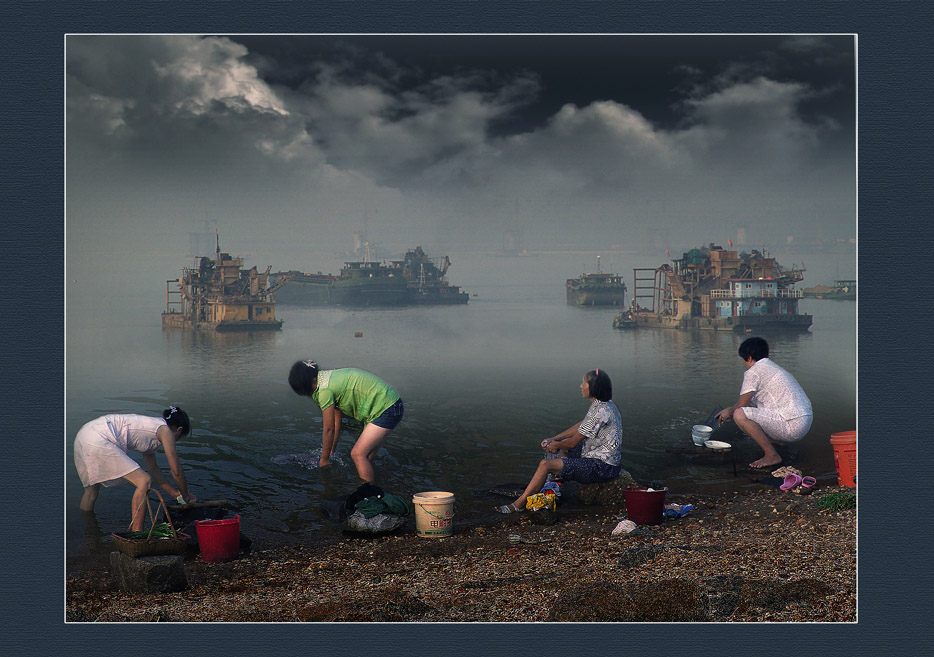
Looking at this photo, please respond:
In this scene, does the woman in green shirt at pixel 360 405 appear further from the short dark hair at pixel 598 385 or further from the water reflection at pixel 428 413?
the short dark hair at pixel 598 385

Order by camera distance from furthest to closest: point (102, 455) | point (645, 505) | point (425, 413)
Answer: point (425, 413)
point (645, 505)
point (102, 455)

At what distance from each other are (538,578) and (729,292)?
4215 cm

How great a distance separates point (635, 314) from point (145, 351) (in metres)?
31.8

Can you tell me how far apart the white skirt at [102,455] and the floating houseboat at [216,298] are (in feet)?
148

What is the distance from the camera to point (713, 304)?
46.1 metres

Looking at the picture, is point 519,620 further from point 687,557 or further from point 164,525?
point 164,525

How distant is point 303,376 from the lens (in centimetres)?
706

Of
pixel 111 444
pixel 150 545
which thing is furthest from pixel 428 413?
pixel 150 545

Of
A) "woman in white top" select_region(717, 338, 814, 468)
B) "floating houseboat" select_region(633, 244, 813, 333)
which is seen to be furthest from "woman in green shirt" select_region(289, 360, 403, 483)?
"floating houseboat" select_region(633, 244, 813, 333)

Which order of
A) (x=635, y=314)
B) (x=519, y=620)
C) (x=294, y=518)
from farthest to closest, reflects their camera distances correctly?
(x=635, y=314) → (x=294, y=518) → (x=519, y=620)

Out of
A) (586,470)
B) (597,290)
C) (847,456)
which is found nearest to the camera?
(586,470)

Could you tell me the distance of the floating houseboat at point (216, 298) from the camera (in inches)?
1989

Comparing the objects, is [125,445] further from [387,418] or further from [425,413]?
[425,413]

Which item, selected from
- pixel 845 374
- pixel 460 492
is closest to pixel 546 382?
pixel 845 374
